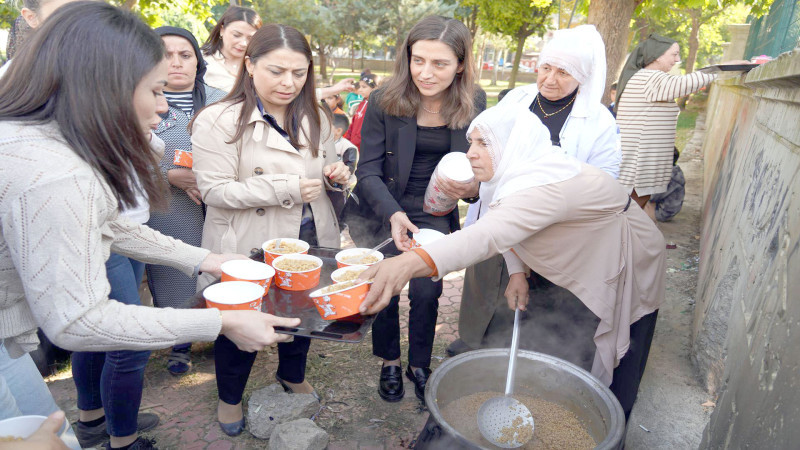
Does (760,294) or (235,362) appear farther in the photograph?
(235,362)

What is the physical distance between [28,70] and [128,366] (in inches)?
57.3

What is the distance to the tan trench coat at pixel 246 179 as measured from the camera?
8.32 feet

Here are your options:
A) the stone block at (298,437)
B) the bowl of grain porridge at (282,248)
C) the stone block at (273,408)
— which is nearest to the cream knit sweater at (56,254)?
the bowl of grain porridge at (282,248)

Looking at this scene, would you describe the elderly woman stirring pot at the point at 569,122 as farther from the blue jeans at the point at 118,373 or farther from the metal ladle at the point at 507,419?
the blue jeans at the point at 118,373

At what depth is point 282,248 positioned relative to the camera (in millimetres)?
2375

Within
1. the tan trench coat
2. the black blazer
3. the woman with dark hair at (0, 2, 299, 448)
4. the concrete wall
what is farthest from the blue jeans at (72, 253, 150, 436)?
the concrete wall

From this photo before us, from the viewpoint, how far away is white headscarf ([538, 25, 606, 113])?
2957 millimetres

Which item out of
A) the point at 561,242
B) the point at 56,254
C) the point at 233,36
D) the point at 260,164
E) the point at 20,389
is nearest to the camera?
the point at 56,254

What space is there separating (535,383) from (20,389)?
188cm

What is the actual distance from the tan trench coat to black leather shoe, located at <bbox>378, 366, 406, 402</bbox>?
42.6 inches

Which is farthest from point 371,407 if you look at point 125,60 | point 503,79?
point 503,79

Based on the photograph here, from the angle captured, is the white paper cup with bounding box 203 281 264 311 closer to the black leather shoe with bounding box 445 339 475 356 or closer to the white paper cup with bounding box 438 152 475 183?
the white paper cup with bounding box 438 152 475 183

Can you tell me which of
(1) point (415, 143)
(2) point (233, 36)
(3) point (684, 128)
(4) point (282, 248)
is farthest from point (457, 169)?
(3) point (684, 128)

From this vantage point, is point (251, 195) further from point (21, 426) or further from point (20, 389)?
point (21, 426)
